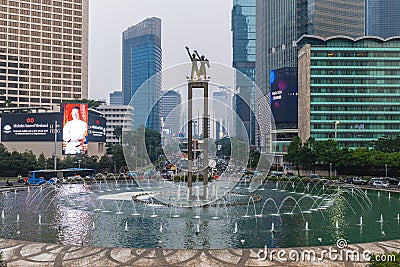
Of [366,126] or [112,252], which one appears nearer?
[112,252]

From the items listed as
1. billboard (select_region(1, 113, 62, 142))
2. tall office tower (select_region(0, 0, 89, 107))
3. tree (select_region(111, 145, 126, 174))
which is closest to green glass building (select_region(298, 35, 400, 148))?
tree (select_region(111, 145, 126, 174))

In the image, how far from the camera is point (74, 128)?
86438 mm

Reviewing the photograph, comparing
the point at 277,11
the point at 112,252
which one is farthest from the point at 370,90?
the point at 112,252

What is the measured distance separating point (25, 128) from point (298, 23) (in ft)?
324

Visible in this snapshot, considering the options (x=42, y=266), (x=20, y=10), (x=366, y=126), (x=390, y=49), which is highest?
(x=20, y=10)

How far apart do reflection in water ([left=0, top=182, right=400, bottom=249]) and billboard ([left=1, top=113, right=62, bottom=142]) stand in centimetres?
4671

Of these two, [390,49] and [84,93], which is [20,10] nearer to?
[84,93]

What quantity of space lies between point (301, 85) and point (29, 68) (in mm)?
88576

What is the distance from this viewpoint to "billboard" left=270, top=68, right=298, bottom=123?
120 meters

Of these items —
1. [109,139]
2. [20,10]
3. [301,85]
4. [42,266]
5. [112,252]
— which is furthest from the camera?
[109,139]

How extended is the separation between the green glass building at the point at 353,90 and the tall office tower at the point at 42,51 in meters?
80.1

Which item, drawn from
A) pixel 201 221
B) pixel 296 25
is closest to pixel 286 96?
pixel 296 25

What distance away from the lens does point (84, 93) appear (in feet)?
491

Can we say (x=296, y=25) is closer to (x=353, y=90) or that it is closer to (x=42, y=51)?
(x=353, y=90)
